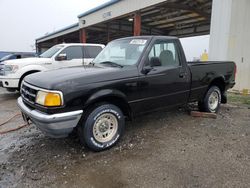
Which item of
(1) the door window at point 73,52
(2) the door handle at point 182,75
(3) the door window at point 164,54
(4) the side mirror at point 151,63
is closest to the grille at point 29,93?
(4) the side mirror at point 151,63

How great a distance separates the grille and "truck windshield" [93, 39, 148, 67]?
1.41m

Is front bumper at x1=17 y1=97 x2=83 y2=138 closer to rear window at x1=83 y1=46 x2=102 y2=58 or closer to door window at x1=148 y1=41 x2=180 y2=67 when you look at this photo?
door window at x1=148 y1=41 x2=180 y2=67

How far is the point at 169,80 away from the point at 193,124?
1210mm

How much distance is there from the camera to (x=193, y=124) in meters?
4.48

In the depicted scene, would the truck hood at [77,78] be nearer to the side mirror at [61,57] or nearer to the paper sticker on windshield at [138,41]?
the paper sticker on windshield at [138,41]

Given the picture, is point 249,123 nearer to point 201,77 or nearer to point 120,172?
point 201,77

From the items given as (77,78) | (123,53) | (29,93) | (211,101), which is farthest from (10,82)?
(211,101)

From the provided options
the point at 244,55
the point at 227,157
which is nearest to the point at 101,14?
the point at 244,55

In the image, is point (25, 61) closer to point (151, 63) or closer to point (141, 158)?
point (151, 63)

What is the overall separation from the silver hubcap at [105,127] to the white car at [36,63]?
10.1ft

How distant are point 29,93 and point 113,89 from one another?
1.29 metres

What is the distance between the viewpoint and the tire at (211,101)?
16.3 ft


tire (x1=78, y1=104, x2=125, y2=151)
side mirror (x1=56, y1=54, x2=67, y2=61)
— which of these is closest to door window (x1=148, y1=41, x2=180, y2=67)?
tire (x1=78, y1=104, x2=125, y2=151)

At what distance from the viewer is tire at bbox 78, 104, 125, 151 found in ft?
10.1
